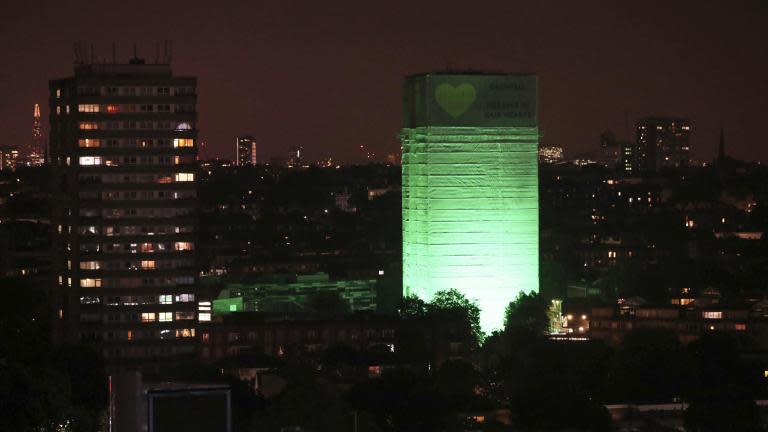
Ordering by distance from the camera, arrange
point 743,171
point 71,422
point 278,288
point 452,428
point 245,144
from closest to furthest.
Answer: point 71,422
point 452,428
point 278,288
point 743,171
point 245,144

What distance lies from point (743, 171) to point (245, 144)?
62449 mm

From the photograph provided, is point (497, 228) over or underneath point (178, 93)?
underneath

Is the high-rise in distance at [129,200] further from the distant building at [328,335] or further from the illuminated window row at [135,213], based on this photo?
the distant building at [328,335]

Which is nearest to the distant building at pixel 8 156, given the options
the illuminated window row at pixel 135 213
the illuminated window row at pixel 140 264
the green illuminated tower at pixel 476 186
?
the green illuminated tower at pixel 476 186

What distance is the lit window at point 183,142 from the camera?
4769 cm

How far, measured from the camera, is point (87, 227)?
156 feet

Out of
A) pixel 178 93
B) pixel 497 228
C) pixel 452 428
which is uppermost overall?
Answer: pixel 178 93

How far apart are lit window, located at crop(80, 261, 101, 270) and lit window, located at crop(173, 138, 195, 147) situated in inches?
137

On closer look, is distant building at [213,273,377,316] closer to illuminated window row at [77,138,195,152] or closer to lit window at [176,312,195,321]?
A: lit window at [176,312,195,321]

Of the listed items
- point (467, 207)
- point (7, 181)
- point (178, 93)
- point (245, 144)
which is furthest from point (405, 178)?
point (245, 144)

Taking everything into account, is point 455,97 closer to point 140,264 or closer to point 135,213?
point 135,213

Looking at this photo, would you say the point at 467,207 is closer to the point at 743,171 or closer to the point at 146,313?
the point at 146,313

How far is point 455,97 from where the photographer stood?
5153cm

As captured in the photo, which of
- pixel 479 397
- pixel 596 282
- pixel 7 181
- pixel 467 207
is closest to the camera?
pixel 479 397
